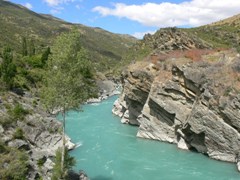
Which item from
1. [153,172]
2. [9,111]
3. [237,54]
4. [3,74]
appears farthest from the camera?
[3,74]

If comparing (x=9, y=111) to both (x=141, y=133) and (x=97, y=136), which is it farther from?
(x=141, y=133)

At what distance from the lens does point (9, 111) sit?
147 ft

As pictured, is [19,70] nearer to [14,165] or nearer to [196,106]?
[196,106]

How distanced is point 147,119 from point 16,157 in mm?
28267

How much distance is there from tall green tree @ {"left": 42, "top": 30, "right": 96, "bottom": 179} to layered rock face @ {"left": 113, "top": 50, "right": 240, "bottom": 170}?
19313mm

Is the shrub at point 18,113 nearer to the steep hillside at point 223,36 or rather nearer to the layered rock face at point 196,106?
the layered rock face at point 196,106

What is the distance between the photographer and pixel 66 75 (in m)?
30.4

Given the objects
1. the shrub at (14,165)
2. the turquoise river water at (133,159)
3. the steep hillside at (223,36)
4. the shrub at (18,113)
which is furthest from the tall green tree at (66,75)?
the steep hillside at (223,36)

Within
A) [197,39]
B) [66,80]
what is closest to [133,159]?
[66,80]

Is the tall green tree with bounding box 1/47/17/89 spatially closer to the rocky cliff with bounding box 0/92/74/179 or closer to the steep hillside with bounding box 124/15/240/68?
the rocky cliff with bounding box 0/92/74/179

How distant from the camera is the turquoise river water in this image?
3806 cm

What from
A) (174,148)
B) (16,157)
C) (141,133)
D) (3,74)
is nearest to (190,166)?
(174,148)

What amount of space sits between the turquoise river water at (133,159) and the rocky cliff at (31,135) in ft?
11.9

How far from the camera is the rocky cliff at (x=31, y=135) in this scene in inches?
1250
